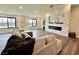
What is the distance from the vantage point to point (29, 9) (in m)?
1.83

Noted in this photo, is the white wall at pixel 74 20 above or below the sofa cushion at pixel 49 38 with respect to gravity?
above

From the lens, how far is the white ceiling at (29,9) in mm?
1732

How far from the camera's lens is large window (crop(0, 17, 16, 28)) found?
1.77 metres

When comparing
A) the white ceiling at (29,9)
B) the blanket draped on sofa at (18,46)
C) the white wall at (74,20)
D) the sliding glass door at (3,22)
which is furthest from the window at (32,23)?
the white wall at (74,20)

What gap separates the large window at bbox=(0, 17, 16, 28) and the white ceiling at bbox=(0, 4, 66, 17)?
0.14 meters

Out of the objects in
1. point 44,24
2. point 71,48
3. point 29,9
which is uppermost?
point 29,9

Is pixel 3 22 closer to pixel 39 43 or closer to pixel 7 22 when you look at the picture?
pixel 7 22

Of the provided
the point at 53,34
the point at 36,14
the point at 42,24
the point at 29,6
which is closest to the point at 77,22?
the point at 53,34

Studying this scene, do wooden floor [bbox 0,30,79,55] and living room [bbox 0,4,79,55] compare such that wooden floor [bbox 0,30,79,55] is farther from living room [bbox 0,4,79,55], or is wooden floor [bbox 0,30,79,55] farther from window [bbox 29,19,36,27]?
window [bbox 29,19,36,27]

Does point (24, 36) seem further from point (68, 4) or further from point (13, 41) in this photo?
point (68, 4)

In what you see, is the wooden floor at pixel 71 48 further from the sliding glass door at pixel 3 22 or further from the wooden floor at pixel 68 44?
the sliding glass door at pixel 3 22

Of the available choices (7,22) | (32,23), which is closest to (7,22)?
(7,22)

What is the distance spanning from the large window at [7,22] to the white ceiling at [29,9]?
0.14 meters

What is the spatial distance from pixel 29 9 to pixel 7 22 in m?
0.50
